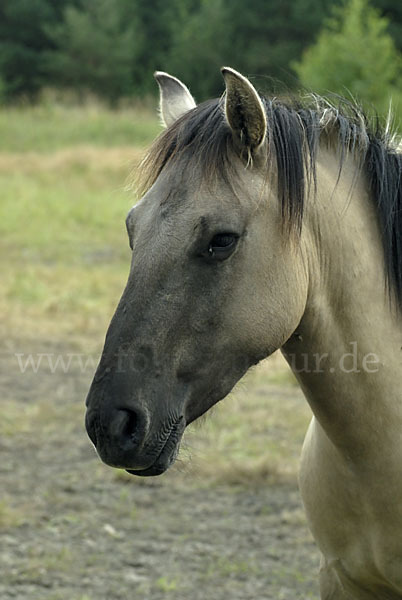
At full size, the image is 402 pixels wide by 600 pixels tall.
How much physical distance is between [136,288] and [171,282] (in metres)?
0.08

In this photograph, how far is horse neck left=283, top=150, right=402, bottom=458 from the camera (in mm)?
1955

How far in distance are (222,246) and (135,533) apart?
2465 mm

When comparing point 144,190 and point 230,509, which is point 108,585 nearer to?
point 230,509

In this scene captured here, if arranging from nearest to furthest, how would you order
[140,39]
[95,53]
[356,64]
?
[356,64] < [95,53] < [140,39]

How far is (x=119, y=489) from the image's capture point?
14.3 ft

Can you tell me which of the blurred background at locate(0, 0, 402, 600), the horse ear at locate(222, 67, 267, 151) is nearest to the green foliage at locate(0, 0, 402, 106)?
the blurred background at locate(0, 0, 402, 600)

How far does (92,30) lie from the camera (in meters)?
32.7

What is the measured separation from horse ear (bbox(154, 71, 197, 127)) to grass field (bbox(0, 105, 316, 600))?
14cm

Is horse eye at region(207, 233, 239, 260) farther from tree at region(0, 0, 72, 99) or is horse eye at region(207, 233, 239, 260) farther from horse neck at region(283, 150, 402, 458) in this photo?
tree at region(0, 0, 72, 99)

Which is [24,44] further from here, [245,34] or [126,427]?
[126,427]

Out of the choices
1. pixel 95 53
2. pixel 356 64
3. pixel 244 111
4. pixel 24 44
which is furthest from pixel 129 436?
pixel 24 44

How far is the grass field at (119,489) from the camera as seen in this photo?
11.3 ft

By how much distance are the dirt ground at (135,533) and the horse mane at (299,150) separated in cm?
193

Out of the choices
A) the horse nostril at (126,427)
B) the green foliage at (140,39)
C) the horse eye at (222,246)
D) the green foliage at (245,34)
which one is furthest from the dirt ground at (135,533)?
the green foliage at (245,34)
